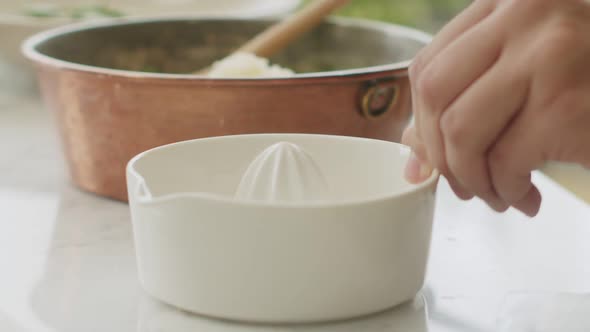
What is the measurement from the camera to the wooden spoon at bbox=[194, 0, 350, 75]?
0.77 metres

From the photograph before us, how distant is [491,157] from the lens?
15.2 inches

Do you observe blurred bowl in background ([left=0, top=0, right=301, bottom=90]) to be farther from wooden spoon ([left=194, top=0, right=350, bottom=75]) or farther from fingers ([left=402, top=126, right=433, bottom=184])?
fingers ([left=402, top=126, right=433, bottom=184])

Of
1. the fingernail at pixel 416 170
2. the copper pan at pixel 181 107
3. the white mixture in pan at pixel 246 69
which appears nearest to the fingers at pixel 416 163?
the fingernail at pixel 416 170

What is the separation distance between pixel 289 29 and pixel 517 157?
0.45 meters

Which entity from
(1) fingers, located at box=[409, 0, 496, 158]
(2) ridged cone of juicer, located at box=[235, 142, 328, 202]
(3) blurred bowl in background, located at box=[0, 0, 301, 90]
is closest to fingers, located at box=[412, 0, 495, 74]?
(1) fingers, located at box=[409, 0, 496, 158]

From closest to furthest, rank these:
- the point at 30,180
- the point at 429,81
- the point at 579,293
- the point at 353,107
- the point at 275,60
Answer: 1. the point at 429,81
2. the point at 579,293
3. the point at 353,107
4. the point at 30,180
5. the point at 275,60

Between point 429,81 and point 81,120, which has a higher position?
point 429,81

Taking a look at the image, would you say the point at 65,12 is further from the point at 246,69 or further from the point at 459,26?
the point at 459,26

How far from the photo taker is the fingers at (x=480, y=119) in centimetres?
36

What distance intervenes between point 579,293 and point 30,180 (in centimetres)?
46

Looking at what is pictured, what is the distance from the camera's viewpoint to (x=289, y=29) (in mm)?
791

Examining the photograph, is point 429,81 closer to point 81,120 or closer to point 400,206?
point 400,206

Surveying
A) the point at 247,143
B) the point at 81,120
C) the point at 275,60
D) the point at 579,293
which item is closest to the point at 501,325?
the point at 579,293

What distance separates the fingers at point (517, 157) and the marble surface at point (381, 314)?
9 centimetres
